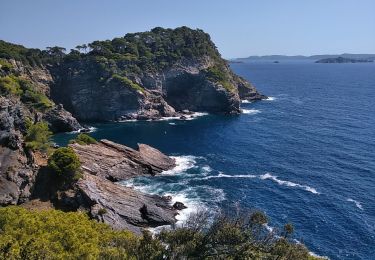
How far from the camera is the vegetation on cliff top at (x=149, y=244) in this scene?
42188 millimetres

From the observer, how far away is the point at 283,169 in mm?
114812

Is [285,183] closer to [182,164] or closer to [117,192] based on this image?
[182,164]

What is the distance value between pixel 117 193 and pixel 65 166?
13.4 meters

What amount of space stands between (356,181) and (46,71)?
5341 inches

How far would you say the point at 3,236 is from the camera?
1932 inches

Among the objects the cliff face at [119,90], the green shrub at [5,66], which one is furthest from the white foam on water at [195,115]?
the green shrub at [5,66]

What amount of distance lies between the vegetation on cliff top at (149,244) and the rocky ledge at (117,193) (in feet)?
84.4

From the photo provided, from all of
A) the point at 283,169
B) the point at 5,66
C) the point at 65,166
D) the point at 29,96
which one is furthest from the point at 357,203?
the point at 5,66

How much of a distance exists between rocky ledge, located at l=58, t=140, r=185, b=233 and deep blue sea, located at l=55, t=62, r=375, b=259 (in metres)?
5.25

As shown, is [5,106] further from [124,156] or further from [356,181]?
[356,181]

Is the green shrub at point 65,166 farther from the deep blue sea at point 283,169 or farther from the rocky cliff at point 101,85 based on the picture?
the rocky cliff at point 101,85

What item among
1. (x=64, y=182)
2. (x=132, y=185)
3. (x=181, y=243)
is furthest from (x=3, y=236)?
(x=132, y=185)

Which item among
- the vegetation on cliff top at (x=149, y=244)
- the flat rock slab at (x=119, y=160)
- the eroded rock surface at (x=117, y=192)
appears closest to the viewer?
the vegetation on cliff top at (x=149, y=244)

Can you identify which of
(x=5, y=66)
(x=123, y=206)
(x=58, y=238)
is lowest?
(x=123, y=206)
